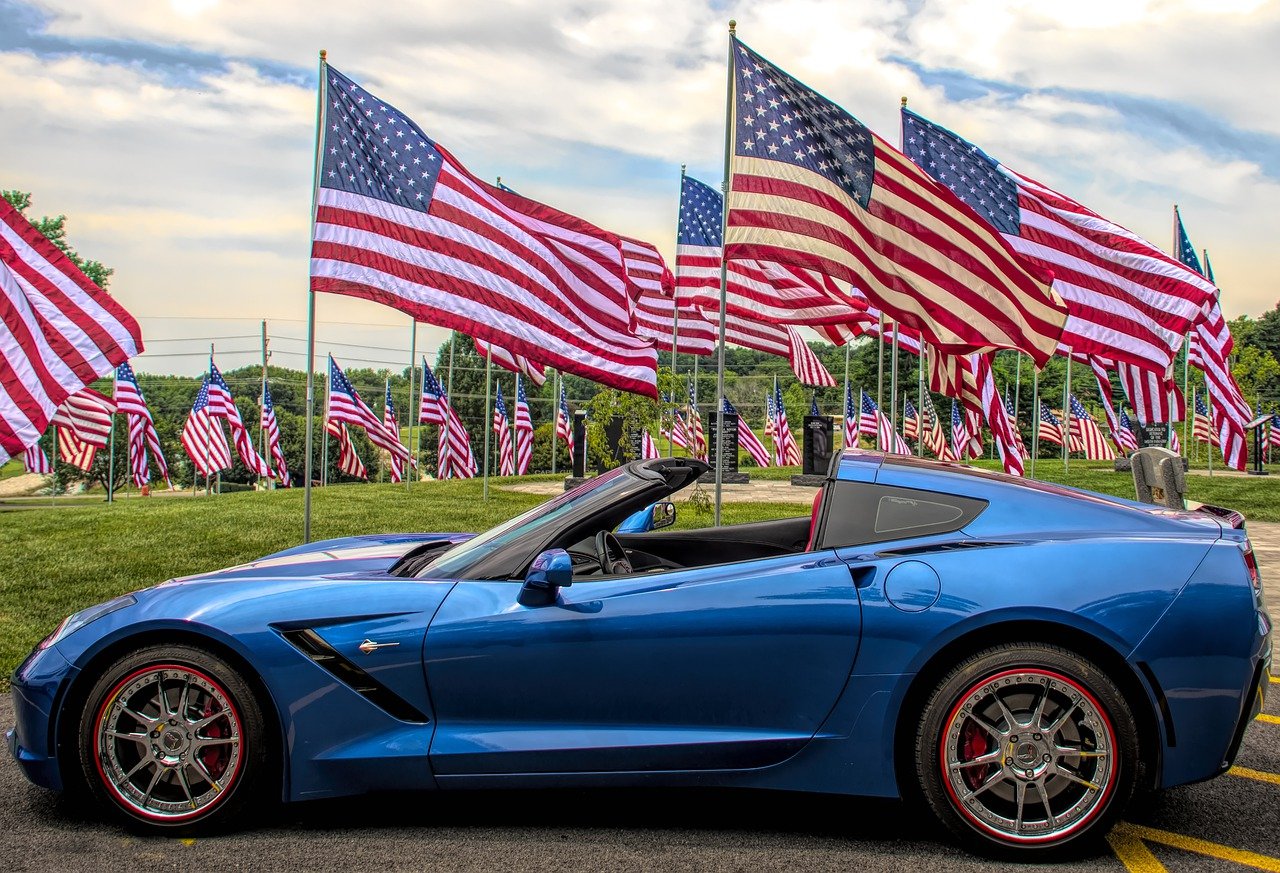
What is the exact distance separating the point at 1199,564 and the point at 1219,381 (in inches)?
664

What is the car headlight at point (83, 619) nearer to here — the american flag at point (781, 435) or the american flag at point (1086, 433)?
the american flag at point (781, 435)

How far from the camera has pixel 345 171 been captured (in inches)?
347

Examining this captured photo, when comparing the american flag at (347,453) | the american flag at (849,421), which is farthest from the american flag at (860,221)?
the american flag at (347,453)

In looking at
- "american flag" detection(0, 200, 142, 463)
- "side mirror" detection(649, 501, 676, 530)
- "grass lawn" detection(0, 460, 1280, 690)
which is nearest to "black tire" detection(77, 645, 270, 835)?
"side mirror" detection(649, 501, 676, 530)

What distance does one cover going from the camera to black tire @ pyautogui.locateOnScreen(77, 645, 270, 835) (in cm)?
359

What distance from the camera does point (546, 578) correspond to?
3.50 metres

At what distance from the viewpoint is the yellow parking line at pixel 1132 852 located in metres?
3.37

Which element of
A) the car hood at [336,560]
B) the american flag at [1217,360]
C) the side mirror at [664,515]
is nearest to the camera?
the car hood at [336,560]

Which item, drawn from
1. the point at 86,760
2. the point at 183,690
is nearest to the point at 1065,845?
the point at 183,690

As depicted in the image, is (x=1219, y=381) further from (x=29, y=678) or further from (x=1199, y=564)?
(x=29, y=678)

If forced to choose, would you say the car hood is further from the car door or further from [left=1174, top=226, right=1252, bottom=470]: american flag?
[left=1174, top=226, right=1252, bottom=470]: american flag

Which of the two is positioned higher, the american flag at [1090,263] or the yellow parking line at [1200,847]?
the american flag at [1090,263]

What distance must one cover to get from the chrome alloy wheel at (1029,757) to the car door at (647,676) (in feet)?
1.45

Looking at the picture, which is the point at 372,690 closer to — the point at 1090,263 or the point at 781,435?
the point at 1090,263
